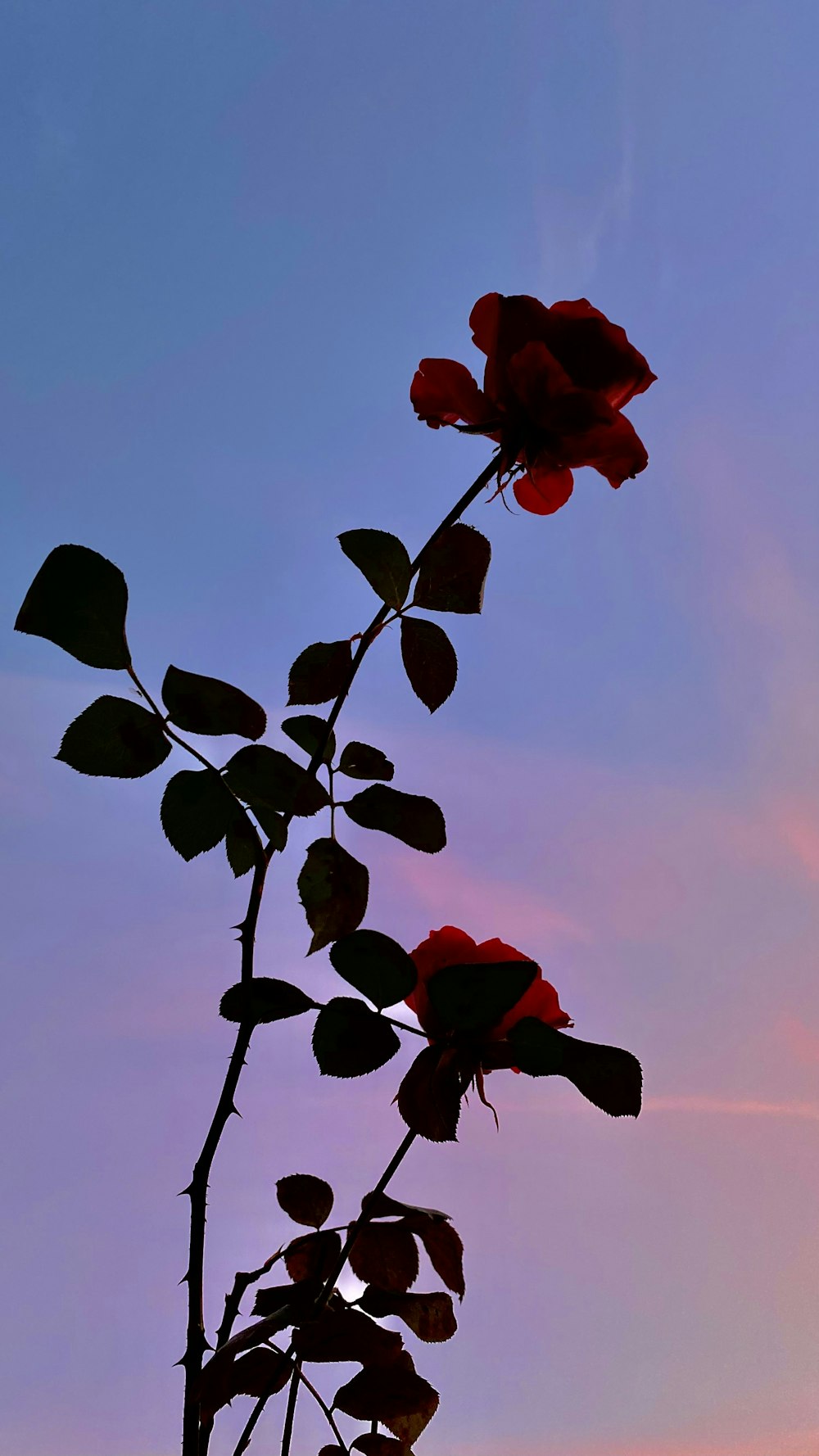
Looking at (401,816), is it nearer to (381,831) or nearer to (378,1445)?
(381,831)

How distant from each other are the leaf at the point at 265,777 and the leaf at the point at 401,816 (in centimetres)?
11

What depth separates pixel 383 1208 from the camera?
2.84ft

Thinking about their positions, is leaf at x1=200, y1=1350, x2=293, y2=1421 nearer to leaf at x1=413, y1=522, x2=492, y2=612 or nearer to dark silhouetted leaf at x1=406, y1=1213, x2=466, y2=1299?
dark silhouetted leaf at x1=406, y1=1213, x2=466, y2=1299

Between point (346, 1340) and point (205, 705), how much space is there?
1.53 feet

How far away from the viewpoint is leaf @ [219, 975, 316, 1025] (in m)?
0.75

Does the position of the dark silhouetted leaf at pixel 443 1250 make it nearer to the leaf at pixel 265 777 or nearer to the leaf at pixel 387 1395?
the leaf at pixel 387 1395

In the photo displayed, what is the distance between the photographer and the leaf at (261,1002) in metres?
0.75

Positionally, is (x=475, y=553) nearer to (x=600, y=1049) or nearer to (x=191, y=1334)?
(x=600, y=1049)

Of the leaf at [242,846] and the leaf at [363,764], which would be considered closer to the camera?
the leaf at [242,846]

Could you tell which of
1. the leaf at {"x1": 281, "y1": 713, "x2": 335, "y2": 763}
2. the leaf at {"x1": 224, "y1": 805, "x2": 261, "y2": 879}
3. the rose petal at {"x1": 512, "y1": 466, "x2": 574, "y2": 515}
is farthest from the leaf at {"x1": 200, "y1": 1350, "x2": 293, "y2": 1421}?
the rose petal at {"x1": 512, "y1": 466, "x2": 574, "y2": 515}

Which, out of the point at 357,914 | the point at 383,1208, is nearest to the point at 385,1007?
the point at 357,914

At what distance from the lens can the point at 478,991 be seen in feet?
2.45

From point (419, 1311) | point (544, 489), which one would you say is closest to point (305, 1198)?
point (419, 1311)

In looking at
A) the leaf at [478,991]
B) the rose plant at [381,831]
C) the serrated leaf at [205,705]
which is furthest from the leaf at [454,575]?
the leaf at [478,991]
